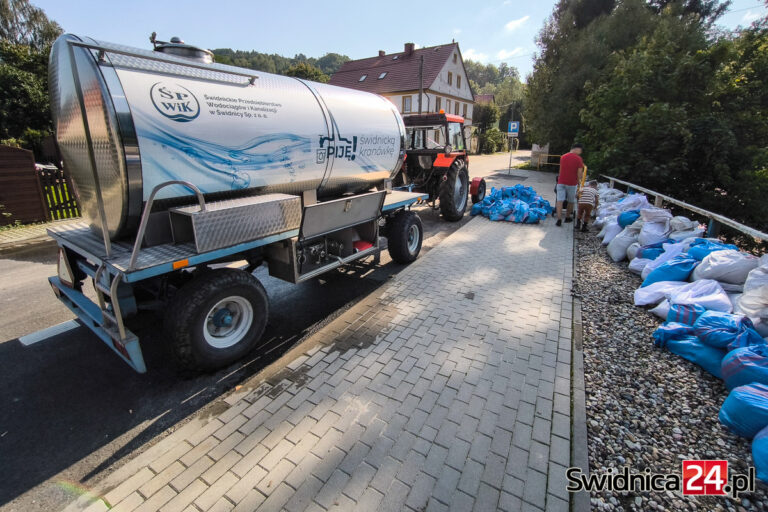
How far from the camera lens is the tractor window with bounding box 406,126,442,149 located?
916 cm

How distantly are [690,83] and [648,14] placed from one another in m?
9.25

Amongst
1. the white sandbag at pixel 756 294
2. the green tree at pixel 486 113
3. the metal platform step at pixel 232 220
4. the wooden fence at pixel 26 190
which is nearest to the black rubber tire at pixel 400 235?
the metal platform step at pixel 232 220

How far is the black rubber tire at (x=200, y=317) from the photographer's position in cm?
298

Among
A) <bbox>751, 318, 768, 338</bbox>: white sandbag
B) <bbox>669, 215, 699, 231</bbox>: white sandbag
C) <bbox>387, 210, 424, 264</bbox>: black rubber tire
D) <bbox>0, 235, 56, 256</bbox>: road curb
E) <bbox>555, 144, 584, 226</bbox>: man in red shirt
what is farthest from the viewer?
<bbox>555, 144, 584, 226</bbox>: man in red shirt

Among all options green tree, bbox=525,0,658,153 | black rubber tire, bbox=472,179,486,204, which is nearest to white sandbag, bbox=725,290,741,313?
black rubber tire, bbox=472,179,486,204

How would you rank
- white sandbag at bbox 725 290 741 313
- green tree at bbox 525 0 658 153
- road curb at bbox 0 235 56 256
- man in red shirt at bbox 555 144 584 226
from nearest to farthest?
white sandbag at bbox 725 290 741 313
road curb at bbox 0 235 56 256
man in red shirt at bbox 555 144 584 226
green tree at bbox 525 0 658 153

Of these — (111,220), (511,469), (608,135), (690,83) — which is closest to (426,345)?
(511,469)

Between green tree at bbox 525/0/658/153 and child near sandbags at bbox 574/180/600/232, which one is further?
green tree at bbox 525/0/658/153

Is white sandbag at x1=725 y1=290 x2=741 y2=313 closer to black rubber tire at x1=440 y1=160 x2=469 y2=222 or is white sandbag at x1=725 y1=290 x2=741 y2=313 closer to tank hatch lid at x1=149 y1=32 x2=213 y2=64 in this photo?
tank hatch lid at x1=149 y1=32 x2=213 y2=64

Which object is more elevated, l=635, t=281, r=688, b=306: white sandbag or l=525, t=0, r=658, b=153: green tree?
l=525, t=0, r=658, b=153: green tree

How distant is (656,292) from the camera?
14.3 feet

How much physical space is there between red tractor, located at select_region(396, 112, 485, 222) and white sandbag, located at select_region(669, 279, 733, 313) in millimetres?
5650

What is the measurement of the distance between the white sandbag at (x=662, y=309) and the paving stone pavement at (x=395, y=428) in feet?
3.00

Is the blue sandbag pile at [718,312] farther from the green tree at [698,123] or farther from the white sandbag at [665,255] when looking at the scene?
the green tree at [698,123]
